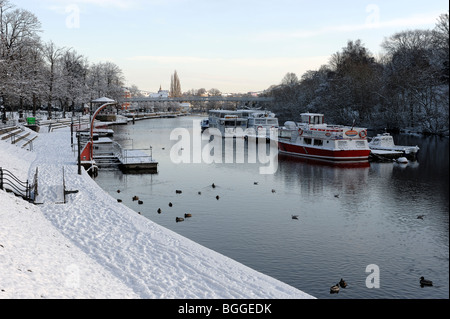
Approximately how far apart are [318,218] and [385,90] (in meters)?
81.1

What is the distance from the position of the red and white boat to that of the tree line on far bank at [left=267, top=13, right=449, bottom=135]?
2150cm

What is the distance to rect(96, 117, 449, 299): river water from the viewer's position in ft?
65.4

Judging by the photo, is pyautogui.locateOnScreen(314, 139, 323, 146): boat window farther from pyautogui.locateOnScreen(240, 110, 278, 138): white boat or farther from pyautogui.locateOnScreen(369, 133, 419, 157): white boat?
pyautogui.locateOnScreen(240, 110, 278, 138): white boat

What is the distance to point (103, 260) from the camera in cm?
1784

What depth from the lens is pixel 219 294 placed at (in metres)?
15.2

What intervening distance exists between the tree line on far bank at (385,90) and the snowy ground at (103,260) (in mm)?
59170

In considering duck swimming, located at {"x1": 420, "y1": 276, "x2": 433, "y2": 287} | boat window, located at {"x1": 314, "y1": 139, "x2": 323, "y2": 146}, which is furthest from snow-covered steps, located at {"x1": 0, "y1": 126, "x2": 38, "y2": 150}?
duck swimming, located at {"x1": 420, "y1": 276, "x2": 433, "y2": 287}

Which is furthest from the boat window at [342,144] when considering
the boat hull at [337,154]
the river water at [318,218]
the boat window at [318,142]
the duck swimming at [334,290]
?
the duck swimming at [334,290]

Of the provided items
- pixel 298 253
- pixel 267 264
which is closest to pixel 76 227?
pixel 267 264

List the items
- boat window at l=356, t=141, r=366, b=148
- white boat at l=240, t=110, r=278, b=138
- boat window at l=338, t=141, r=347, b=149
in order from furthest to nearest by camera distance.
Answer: white boat at l=240, t=110, r=278, b=138 < boat window at l=356, t=141, r=366, b=148 < boat window at l=338, t=141, r=347, b=149

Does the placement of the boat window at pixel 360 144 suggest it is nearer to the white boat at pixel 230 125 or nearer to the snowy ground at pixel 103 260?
the white boat at pixel 230 125
